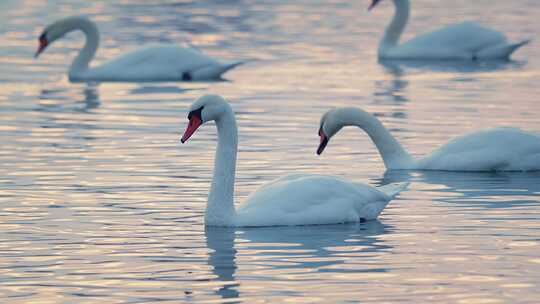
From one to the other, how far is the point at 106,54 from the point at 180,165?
12727 millimetres

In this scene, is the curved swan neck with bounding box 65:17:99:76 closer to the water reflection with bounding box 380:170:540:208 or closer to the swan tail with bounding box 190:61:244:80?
the swan tail with bounding box 190:61:244:80

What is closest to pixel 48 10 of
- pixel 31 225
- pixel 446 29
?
pixel 446 29

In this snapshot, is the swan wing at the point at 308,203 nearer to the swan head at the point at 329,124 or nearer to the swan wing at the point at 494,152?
the swan head at the point at 329,124

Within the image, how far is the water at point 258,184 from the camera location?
10.3 meters

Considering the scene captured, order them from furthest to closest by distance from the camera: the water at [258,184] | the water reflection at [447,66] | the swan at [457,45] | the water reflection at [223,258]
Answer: the swan at [457,45]
the water reflection at [447,66]
the water at [258,184]
the water reflection at [223,258]

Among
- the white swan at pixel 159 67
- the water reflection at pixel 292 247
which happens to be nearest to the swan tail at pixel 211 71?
the white swan at pixel 159 67

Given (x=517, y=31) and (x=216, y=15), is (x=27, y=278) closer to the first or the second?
(x=517, y=31)

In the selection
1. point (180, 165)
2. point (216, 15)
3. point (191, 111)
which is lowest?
point (216, 15)

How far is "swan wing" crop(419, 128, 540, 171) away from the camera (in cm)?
1516

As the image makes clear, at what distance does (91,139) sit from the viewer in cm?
1762

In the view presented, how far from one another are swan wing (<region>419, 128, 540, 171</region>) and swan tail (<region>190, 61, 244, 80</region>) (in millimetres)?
8869

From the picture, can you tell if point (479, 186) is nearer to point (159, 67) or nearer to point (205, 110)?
point (205, 110)

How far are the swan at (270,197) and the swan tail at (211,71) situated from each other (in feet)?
37.8

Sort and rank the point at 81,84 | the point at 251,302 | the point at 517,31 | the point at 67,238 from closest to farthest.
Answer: the point at 251,302, the point at 67,238, the point at 81,84, the point at 517,31
